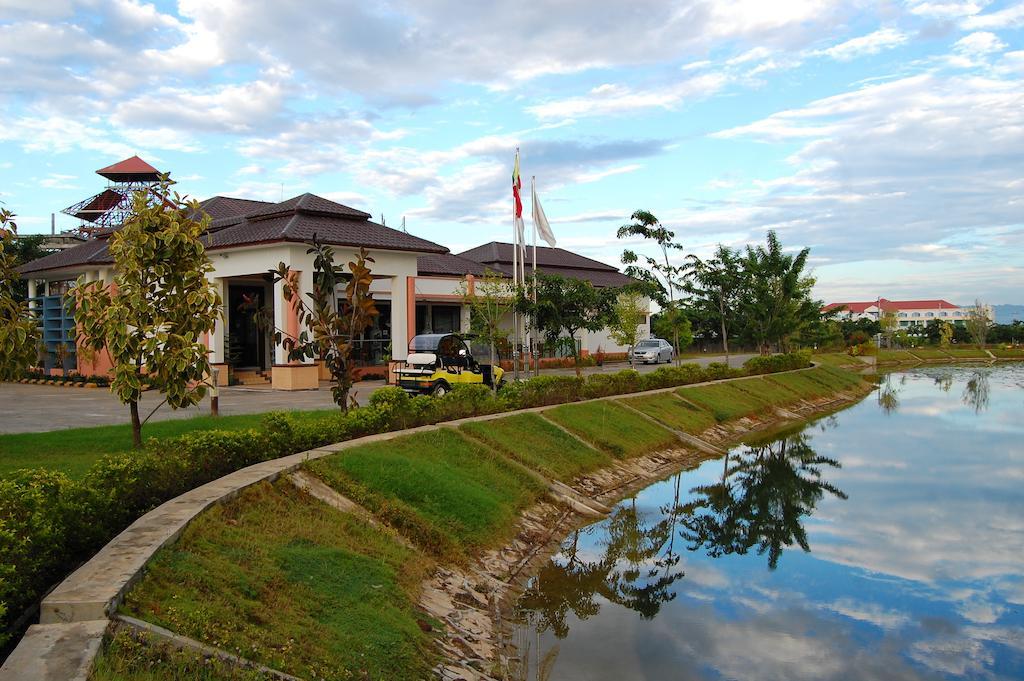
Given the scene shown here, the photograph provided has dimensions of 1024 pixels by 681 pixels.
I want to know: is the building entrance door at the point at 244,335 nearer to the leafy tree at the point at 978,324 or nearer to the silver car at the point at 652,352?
the silver car at the point at 652,352

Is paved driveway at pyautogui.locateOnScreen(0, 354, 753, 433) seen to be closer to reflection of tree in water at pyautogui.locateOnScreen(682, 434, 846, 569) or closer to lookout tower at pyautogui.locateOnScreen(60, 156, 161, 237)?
reflection of tree in water at pyautogui.locateOnScreen(682, 434, 846, 569)

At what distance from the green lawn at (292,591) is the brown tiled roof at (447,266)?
2726cm

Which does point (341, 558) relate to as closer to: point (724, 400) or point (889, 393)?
point (724, 400)

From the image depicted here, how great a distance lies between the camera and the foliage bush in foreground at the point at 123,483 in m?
5.71

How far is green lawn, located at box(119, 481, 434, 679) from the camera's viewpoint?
605cm

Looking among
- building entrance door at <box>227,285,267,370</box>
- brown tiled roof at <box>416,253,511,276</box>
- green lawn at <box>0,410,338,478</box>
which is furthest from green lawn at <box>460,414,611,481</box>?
brown tiled roof at <box>416,253,511,276</box>

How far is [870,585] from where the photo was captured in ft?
37.1

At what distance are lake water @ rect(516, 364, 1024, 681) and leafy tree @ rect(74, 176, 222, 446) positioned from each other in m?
5.50

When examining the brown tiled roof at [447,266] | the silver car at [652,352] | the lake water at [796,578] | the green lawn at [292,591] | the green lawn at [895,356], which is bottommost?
the lake water at [796,578]

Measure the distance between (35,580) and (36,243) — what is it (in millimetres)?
44855

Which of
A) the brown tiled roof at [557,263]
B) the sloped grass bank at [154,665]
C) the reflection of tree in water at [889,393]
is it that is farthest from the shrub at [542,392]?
the brown tiled roof at [557,263]

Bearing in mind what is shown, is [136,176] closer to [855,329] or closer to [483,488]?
[483,488]

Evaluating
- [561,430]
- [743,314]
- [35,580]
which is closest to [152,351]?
[35,580]

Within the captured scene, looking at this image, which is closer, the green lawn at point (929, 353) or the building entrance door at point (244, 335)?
the building entrance door at point (244, 335)
